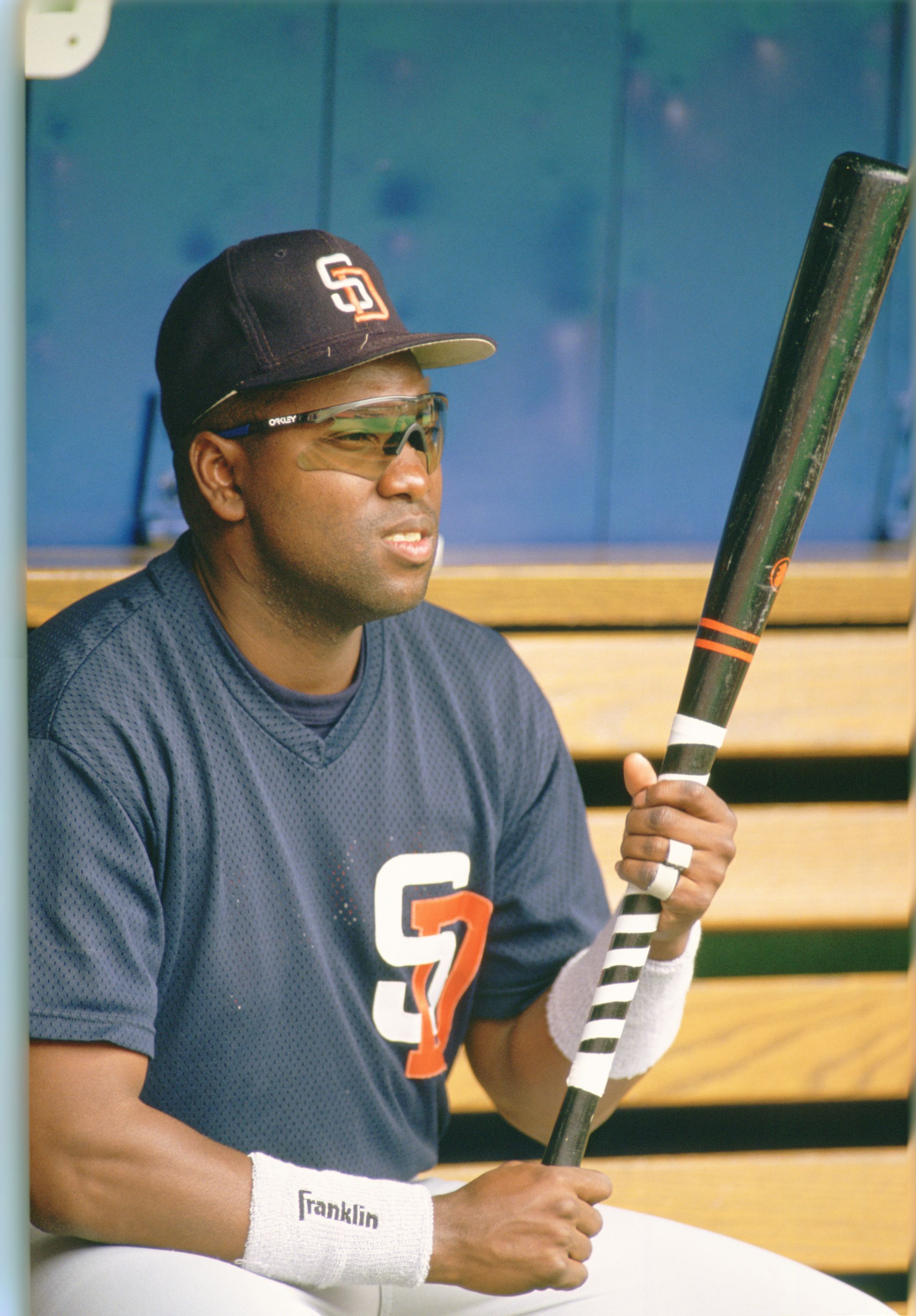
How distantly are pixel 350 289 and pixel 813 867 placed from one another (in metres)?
0.96

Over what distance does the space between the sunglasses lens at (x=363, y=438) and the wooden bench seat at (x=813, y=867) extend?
0.69 metres

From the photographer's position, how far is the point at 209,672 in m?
1.23

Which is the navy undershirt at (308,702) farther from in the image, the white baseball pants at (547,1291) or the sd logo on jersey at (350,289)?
the white baseball pants at (547,1291)

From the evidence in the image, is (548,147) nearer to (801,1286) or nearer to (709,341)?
(709,341)

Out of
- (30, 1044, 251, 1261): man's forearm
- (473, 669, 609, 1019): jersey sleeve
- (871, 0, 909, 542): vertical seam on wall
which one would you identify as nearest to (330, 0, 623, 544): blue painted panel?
(871, 0, 909, 542): vertical seam on wall

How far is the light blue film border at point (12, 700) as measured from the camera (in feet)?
2.85

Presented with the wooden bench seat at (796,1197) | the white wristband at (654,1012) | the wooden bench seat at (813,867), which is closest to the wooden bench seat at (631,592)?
the wooden bench seat at (813,867)

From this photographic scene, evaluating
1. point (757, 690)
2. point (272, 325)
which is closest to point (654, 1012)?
point (757, 690)

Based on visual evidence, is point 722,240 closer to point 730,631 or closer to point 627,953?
point 730,631

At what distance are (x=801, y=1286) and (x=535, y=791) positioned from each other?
0.53m

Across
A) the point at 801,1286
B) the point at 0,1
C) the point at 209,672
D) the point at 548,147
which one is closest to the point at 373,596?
the point at 209,672

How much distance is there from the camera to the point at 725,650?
1122 mm

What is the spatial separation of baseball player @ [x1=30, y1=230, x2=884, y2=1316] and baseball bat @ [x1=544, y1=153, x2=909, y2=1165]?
48 millimetres

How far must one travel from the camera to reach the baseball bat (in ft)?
3.44
